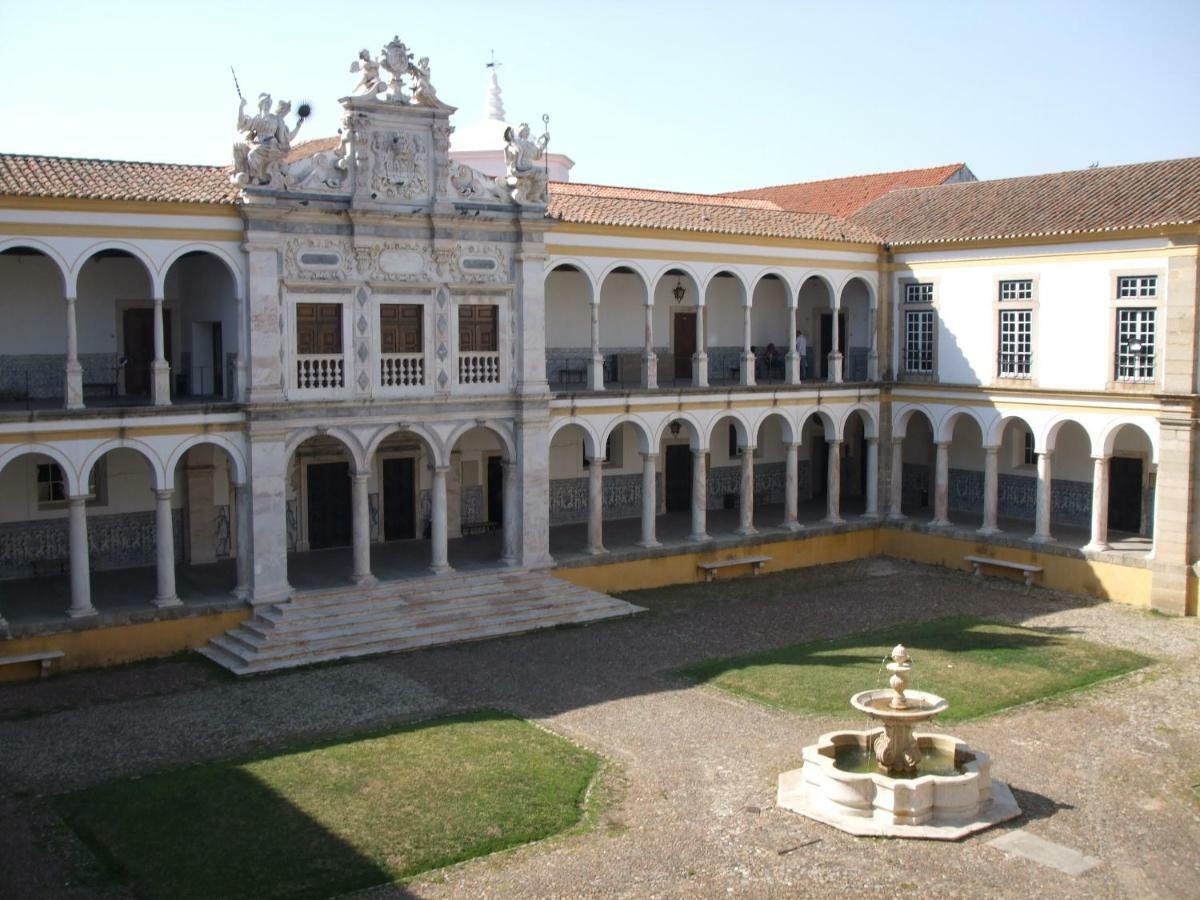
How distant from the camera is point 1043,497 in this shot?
2483 centimetres

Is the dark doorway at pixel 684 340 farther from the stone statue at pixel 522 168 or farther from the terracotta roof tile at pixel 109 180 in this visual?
the terracotta roof tile at pixel 109 180

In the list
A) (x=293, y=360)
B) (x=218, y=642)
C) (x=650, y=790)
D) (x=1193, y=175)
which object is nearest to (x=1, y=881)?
(x=650, y=790)

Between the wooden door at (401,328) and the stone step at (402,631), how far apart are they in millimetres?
4520

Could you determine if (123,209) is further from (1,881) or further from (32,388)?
(1,881)

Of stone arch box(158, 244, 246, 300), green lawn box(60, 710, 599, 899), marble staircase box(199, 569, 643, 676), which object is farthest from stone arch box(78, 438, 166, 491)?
green lawn box(60, 710, 599, 899)

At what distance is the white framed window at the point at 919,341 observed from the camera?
27031 mm

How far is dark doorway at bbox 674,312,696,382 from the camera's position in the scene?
2766 cm

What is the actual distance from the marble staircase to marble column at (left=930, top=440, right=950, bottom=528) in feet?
25.6

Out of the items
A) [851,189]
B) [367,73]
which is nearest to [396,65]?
[367,73]

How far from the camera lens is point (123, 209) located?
61.5ft

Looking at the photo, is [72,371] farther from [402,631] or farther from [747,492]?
[747,492]

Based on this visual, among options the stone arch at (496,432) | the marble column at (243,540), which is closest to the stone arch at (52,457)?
the marble column at (243,540)

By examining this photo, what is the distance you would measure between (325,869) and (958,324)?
18.6 metres

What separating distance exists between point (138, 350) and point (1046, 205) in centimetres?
1717
